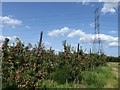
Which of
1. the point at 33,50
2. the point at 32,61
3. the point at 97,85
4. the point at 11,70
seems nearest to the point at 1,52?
the point at 11,70

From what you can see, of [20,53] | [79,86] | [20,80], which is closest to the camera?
[20,80]

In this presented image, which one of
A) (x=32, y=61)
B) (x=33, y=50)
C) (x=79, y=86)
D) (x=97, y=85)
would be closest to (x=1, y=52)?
(x=32, y=61)

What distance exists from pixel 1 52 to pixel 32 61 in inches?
70.6

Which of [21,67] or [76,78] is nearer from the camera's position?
[21,67]

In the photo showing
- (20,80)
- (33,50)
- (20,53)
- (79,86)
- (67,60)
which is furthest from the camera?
(67,60)

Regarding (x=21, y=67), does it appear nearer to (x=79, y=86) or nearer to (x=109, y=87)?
(x=79, y=86)

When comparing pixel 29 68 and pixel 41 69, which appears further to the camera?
pixel 41 69

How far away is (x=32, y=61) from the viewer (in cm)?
1419

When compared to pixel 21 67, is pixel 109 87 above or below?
below

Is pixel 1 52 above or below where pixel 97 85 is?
above

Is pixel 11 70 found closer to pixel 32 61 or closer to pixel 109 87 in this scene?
pixel 32 61

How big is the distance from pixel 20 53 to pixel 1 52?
1.40m

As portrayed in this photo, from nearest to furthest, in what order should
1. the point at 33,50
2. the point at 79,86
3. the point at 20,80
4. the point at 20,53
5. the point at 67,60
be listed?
the point at 20,80 → the point at 20,53 → the point at 33,50 → the point at 79,86 → the point at 67,60

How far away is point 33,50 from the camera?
51.9 ft
